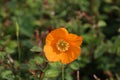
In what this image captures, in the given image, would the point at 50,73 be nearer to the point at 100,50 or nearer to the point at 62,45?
the point at 62,45

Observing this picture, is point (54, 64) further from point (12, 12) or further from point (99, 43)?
point (12, 12)

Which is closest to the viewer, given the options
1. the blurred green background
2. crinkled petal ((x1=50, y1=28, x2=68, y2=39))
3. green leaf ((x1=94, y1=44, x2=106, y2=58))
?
crinkled petal ((x1=50, y1=28, x2=68, y2=39))

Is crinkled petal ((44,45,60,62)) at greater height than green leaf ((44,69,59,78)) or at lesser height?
greater

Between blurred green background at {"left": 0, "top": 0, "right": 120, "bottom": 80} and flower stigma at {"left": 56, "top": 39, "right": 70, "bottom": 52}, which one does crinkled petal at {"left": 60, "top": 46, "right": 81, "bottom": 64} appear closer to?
flower stigma at {"left": 56, "top": 39, "right": 70, "bottom": 52}

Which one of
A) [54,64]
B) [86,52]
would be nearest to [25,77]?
[54,64]

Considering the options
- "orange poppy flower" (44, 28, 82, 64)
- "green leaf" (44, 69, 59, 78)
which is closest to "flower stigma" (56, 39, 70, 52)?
"orange poppy flower" (44, 28, 82, 64)

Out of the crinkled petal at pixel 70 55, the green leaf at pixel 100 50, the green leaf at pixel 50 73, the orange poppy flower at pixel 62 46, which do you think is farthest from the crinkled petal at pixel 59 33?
the green leaf at pixel 100 50
